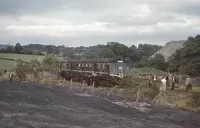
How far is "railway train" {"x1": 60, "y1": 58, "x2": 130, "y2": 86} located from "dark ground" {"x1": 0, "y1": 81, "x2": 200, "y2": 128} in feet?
37.8

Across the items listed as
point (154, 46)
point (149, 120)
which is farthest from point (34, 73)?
point (154, 46)

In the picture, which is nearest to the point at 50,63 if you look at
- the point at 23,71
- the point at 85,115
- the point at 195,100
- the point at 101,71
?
the point at 23,71

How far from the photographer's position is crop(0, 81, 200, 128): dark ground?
76.8 ft

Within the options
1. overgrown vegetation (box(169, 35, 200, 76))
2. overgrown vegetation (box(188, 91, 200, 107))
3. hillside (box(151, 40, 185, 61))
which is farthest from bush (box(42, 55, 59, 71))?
overgrown vegetation (box(188, 91, 200, 107))

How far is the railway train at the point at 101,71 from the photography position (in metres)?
47.4

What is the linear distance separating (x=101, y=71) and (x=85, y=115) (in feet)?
81.2

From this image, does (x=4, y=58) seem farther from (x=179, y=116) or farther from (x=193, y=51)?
(x=179, y=116)

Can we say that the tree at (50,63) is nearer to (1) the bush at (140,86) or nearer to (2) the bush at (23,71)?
(2) the bush at (23,71)

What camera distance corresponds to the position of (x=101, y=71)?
5181cm

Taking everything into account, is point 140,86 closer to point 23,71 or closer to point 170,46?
point 23,71

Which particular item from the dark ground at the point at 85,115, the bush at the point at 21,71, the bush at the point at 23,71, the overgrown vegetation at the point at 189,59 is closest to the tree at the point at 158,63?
the overgrown vegetation at the point at 189,59

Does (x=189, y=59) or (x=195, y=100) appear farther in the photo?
(x=189, y=59)

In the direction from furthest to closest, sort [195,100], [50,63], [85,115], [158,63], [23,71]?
1. [158,63]
2. [50,63]
3. [23,71]
4. [195,100]
5. [85,115]

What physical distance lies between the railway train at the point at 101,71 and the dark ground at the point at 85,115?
11526mm
